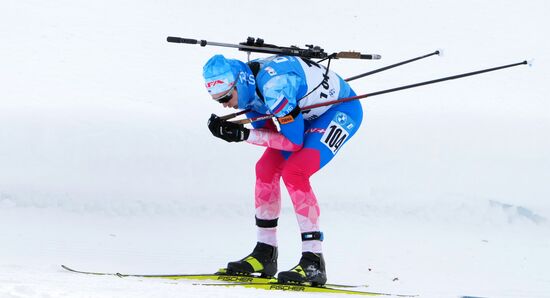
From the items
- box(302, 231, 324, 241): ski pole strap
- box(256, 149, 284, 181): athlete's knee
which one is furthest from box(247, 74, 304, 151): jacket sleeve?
box(302, 231, 324, 241): ski pole strap

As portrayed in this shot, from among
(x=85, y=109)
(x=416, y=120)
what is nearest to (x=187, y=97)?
(x=85, y=109)

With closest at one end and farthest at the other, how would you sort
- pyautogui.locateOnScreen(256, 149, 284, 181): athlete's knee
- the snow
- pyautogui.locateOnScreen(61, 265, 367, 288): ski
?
pyautogui.locateOnScreen(61, 265, 367, 288): ski, pyautogui.locateOnScreen(256, 149, 284, 181): athlete's knee, the snow

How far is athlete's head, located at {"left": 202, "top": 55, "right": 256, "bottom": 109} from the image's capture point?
17.4 feet

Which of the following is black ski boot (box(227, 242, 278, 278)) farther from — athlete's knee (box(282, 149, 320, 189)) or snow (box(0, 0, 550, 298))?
athlete's knee (box(282, 149, 320, 189))

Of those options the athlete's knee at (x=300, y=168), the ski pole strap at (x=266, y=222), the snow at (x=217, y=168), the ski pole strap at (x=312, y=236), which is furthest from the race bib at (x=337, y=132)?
the snow at (x=217, y=168)

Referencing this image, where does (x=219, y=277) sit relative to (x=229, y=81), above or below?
below

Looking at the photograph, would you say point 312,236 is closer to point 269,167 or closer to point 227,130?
point 269,167

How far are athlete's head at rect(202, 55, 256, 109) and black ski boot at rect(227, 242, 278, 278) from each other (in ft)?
3.59

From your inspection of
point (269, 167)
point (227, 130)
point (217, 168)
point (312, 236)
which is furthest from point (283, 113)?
point (217, 168)

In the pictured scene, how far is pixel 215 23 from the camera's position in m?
15.8

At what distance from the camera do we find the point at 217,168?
907cm

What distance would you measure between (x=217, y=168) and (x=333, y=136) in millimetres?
3537

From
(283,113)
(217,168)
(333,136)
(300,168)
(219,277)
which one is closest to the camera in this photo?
(283,113)

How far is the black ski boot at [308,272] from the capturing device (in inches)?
214
